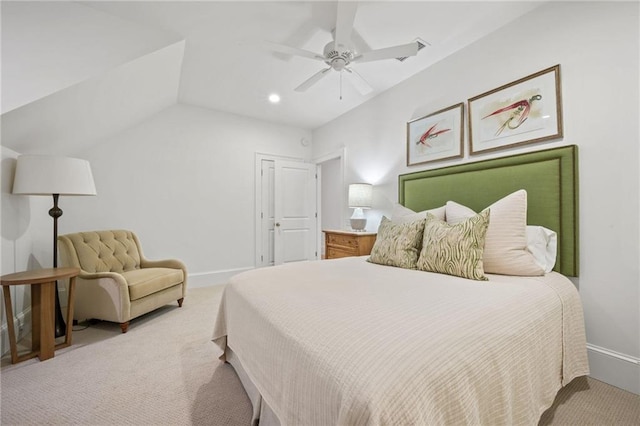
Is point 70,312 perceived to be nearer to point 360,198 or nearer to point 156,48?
point 156,48

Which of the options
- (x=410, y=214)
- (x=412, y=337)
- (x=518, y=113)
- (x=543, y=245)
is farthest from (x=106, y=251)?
(x=518, y=113)

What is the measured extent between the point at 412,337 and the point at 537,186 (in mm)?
1854

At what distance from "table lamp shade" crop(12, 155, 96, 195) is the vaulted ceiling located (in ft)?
0.83

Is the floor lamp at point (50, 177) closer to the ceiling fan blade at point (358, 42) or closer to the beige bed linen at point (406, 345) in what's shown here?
the beige bed linen at point (406, 345)

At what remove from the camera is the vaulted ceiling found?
1728mm

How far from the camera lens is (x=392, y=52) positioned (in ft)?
6.79

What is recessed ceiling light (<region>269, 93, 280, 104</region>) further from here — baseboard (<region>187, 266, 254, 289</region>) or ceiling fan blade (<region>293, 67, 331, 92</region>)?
baseboard (<region>187, 266, 254, 289</region>)

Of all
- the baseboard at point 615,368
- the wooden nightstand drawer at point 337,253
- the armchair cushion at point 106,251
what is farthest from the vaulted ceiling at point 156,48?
the baseboard at point 615,368

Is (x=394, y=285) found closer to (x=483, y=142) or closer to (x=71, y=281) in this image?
(x=483, y=142)

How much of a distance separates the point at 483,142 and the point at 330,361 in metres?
2.42

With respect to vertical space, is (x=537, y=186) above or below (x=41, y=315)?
above

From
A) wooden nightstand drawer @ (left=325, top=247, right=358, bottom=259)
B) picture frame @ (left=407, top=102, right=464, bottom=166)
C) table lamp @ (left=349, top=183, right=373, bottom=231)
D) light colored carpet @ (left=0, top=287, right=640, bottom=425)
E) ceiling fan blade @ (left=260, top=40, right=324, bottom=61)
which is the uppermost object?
ceiling fan blade @ (left=260, top=40, right=324, bottom=61)

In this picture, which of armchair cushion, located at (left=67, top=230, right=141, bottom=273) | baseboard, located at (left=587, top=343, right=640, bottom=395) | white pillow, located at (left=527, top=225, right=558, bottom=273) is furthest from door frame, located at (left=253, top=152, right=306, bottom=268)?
baseboard, located at (left=587, top=343, right=640, bottom=395)

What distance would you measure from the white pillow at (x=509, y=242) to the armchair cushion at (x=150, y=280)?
9.51 ft
